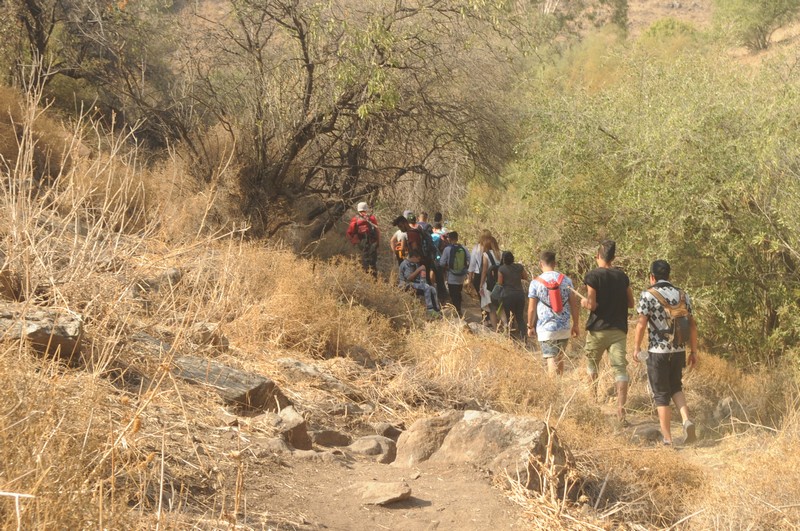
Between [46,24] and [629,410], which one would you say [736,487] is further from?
[46,24]

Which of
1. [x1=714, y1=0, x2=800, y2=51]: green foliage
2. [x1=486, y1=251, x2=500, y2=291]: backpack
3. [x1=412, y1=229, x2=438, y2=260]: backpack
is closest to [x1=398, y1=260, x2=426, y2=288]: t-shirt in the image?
[x1=412, y1=229, x2=438, y2=260]: backpack

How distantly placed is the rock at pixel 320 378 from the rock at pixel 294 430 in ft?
5.20

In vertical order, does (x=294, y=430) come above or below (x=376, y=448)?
above

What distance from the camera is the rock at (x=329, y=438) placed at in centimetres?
677

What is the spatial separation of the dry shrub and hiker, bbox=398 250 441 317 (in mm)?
8135

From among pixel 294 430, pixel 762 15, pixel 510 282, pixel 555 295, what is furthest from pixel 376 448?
pixel 762 15

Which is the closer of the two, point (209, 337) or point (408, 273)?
point (209, 337)

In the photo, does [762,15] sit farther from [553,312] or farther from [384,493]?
[384,493]

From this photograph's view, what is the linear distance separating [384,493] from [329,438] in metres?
1.62

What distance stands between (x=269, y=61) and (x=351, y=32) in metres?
2.00

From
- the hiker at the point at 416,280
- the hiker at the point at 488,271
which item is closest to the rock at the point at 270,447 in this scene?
the hiker at the point at 488,271

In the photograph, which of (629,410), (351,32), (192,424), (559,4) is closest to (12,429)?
(192,424)

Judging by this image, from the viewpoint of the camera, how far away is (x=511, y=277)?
35.8 feet

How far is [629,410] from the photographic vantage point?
990 centimetres
